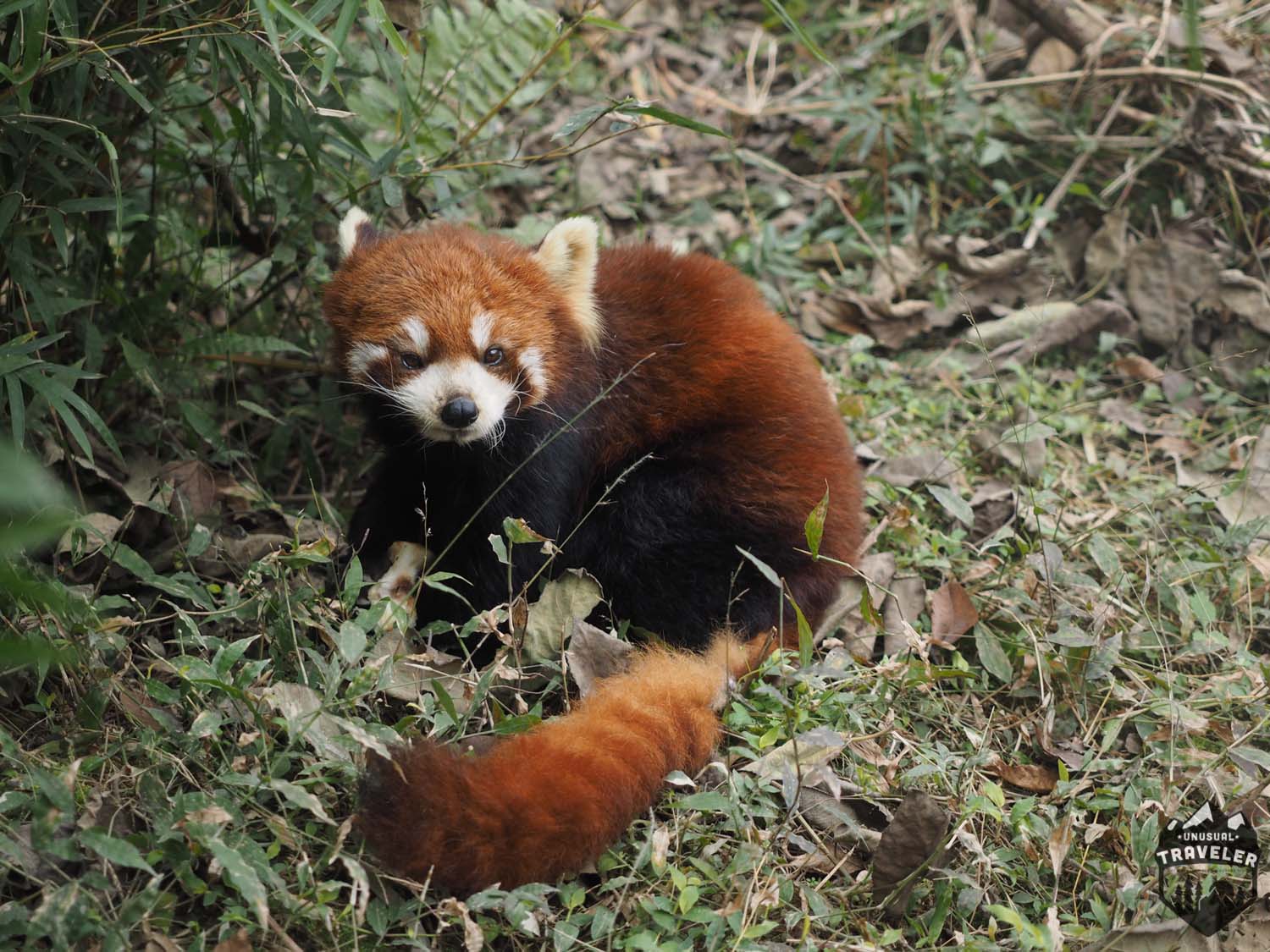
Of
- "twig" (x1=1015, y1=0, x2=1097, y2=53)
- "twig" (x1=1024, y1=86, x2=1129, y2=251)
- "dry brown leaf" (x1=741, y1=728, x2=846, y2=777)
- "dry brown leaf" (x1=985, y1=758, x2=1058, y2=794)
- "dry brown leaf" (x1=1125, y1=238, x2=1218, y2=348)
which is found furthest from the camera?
"twig" (x1=1015, y1=0, x2=1097, y2=53)

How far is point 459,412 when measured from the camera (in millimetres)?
3236

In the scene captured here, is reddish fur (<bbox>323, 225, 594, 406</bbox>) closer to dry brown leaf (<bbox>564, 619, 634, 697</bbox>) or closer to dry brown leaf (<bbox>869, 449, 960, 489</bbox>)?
dry brown leaf (<bbox>564, 619, 634, 697</bbox>)

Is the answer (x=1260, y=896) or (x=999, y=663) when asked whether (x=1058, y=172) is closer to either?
(x=999, y=663)

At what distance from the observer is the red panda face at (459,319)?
334 centimetres

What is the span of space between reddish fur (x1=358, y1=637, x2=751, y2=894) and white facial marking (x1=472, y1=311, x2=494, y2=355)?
118cm

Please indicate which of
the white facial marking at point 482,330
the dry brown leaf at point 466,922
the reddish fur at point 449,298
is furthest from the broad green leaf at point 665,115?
the dry brown leaf at point 466,922

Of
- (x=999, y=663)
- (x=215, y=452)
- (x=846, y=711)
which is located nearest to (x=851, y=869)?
(x=846, y=711)

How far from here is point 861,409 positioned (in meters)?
4.46

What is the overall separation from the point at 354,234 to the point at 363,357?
1.39ft

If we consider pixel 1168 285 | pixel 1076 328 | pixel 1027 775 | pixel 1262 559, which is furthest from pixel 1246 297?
pixel 1027 775

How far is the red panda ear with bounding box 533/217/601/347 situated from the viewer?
3.58 meters

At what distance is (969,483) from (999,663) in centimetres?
103

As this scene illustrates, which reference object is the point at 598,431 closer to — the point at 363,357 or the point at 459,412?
the point at 459,412

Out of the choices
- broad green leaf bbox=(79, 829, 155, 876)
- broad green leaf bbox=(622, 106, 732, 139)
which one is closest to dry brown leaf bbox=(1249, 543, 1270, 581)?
broad green leaf bbox=(622, 106, 732, 139)
